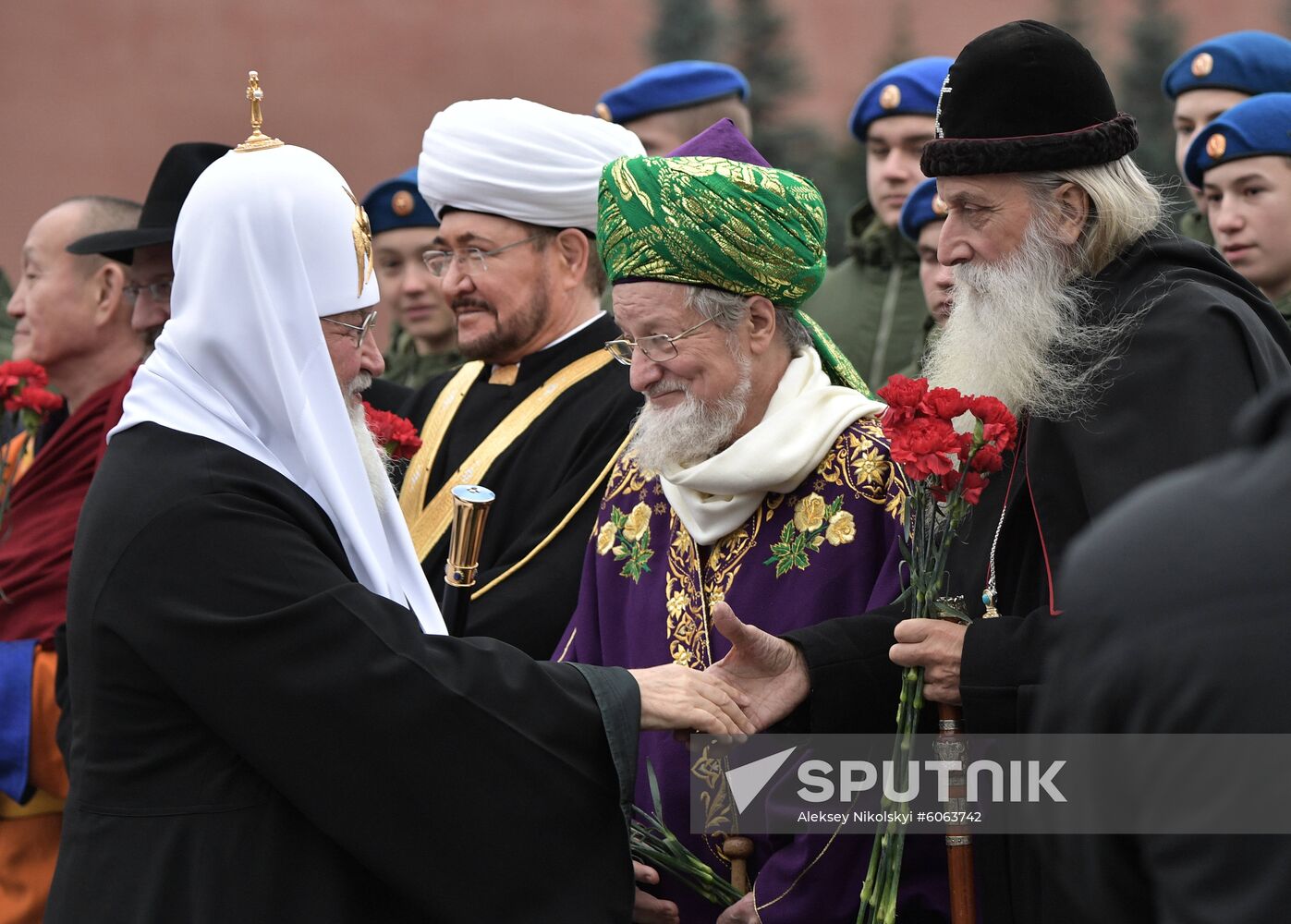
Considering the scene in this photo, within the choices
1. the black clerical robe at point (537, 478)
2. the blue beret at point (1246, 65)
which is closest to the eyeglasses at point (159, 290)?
the black clerical robe at point (537, 478)

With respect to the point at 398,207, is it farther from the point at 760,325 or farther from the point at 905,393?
the point at 905,393

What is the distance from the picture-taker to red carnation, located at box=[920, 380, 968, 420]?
3.69m

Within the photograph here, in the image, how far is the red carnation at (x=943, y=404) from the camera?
12.1 ft

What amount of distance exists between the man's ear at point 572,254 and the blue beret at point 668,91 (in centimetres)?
203

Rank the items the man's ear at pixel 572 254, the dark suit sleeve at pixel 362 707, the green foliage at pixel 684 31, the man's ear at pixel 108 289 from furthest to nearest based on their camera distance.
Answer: the green foliage at pixel 684 31, the man's ear at pixel 108 289, the man's ear at pixel 572 254, the dark suit sleeve at pixel 362 707

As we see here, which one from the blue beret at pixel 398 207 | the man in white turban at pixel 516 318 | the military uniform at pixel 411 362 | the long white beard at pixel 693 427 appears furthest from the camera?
the military uniform at pixel 411 362

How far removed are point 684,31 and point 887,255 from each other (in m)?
6.60

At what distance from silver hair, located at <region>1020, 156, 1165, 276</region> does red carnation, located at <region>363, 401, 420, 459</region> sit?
6.68 feet

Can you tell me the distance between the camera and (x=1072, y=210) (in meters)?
3.99

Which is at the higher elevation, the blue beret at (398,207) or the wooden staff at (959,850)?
the blue beret at (398,207)

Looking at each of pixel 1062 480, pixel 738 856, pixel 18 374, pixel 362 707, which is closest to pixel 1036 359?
pixel 1062 480

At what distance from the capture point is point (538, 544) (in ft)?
16.8

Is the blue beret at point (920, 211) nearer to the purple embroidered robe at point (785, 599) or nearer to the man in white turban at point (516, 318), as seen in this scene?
the man in white turban at point (516, 318)

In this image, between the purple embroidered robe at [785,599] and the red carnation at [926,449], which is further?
the purple embroidered robe at [785,599]
